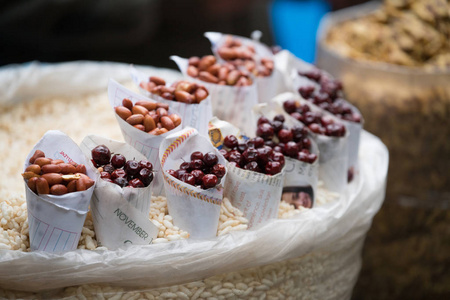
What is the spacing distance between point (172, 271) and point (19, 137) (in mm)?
898

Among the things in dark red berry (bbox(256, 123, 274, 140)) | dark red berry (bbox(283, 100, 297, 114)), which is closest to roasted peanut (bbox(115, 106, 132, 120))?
dark red berry (bbox(256, 123, 274, 140))

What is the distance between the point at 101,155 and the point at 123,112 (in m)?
0.13

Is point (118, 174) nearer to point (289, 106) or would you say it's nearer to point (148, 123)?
point (148, 123)

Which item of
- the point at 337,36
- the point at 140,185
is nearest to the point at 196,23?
the point at 337,36

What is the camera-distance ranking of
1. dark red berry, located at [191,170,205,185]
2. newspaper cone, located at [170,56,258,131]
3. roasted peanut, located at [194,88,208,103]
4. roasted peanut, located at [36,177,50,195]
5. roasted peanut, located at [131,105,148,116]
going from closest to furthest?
roasted peanut, located at [36,177,50,195] → dark red berry, located at [191,170,205,185] → roasted peanut, located at [131,105,148,116] → roasted peanut, located at [194,88,208,103] → newspaper cone, located at [170,56,258,131]

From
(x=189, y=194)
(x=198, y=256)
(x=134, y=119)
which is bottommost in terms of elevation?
(x=198, y=256)

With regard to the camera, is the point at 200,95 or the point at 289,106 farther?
the point at 289,106

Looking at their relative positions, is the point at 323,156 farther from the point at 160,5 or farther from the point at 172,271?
the point at 160,5

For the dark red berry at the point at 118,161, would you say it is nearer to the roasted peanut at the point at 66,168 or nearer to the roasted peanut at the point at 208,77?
the roasted peanut at the point at 66,168

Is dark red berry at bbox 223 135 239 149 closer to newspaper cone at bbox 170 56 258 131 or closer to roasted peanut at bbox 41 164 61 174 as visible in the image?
newspaper cone at bbox 170 56 258 131

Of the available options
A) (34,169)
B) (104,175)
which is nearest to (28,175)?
(34,169)

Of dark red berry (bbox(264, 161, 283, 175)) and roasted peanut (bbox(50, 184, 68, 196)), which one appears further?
dark red berry (bbox(264, 161, 283, 175))

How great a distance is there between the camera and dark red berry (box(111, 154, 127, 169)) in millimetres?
1069

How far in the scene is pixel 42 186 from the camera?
0.96m
